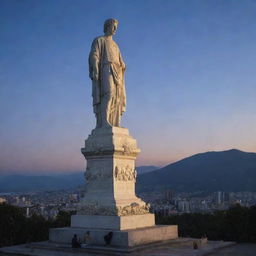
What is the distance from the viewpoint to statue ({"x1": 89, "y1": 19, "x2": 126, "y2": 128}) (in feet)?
47.6

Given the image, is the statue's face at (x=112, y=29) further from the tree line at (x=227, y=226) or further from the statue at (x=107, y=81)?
the tree line at (x=227, y=226)

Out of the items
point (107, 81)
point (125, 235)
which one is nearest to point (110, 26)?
point (107, 81)

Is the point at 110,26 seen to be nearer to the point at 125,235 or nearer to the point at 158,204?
the point at 125,235

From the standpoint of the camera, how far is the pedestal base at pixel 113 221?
499 inches

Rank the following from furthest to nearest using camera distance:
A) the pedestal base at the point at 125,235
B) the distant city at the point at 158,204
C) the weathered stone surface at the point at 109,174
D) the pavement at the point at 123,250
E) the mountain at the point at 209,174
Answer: the mountain at the point at 209,174
the distant city at the point at 158,204
the weathered stone surface at the point at 109,174
the pedestal base at the point at 125,235
the pavement at the point at 123,250

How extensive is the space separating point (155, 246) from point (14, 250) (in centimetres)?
421

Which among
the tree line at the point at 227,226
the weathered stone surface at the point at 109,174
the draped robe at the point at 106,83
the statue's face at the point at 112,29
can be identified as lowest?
the tree line at the point at 227,226

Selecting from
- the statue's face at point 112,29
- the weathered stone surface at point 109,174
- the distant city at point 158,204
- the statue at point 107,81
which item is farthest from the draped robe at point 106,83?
the distant city at point 158,204

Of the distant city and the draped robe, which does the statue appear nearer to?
the draped robe

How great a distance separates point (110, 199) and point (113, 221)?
78cm

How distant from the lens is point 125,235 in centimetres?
1186

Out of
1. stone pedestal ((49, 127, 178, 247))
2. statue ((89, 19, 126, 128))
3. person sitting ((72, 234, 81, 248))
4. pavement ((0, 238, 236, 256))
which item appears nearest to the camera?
pavement ((0, 238, 236, 256))

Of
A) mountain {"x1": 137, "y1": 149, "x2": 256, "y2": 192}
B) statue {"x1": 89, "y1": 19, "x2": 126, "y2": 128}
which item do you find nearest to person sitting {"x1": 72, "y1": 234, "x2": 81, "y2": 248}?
statue {"x1": 89, "y1": 19, "x2": 126, "y2": 128}

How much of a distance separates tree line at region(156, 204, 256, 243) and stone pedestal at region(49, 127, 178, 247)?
27.0ft
